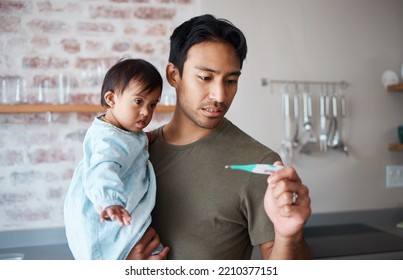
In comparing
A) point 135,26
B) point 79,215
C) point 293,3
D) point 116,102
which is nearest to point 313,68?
point 293,3

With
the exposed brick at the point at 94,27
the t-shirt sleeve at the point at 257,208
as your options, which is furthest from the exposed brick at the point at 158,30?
the t-shirt sleeve at the point at 257,208

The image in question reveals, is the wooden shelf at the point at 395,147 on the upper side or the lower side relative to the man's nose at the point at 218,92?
lower

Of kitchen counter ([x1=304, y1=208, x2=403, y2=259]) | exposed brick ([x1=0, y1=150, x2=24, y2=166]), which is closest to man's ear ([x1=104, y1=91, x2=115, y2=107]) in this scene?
exposed brick ([x1=0, y1=150, x2=24, y2=166])

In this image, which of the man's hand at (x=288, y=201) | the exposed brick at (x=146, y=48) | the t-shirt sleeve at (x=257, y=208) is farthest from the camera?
the exposed brick at (x=146, y=48)

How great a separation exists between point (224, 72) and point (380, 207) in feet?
2.47

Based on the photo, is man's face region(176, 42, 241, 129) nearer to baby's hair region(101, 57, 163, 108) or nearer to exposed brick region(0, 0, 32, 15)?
baby's hair region(101, 57, 163, 108)

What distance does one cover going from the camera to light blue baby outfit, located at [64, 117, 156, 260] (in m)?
0.64

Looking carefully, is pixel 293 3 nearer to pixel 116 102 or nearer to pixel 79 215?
pixel 116 102

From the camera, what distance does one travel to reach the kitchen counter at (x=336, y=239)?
0.87 meters

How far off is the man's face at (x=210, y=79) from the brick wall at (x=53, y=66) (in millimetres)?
374

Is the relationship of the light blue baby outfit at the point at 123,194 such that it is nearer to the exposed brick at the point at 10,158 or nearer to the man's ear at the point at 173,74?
the man's ear at the point at 173,74

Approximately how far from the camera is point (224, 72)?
706mm

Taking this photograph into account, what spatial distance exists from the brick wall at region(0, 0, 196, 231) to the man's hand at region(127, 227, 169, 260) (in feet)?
1.09

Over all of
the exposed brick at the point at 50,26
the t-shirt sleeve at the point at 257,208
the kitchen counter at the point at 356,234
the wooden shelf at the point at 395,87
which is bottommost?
the kitchen counter at the point at 356,234
